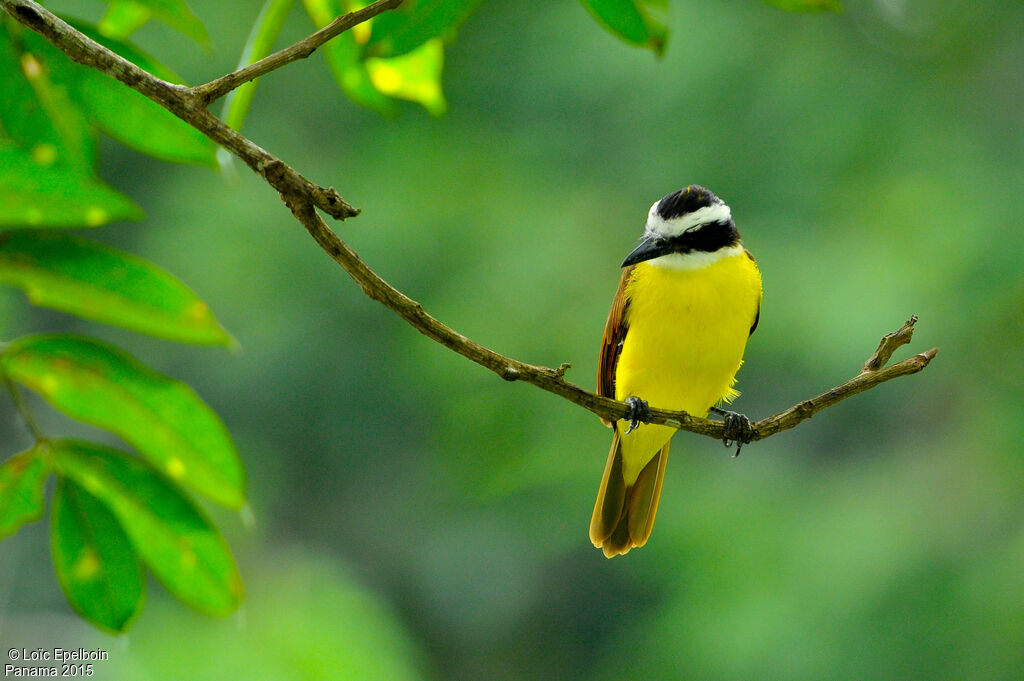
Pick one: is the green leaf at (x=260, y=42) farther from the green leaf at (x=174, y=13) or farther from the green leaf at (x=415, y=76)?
the green leaf at (x=415, y=76)

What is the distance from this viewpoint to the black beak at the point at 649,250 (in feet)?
6.27

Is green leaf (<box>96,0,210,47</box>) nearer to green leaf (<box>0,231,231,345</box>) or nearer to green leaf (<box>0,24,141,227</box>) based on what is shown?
green leaf (<box>0,24,141,227</box>)

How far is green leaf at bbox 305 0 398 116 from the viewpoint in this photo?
1.26 m

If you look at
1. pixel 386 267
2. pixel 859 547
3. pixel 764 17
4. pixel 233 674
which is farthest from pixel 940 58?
pixel 233 674

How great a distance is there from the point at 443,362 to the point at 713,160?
2.10m

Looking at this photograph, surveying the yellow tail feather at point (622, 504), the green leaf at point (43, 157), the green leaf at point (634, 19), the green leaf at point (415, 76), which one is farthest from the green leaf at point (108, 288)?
the yellow tail feather at point (622, 504)

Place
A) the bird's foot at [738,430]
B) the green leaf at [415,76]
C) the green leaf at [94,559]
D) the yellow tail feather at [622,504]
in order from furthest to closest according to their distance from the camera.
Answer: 1. the yellow tail feather at [622,504]
2. the bird's foot at [738,430]
3. the green leaf at [415,76]
4. the green leaf at [94,559]

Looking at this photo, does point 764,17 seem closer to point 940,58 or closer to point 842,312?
point 940,58

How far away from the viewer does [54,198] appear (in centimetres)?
118

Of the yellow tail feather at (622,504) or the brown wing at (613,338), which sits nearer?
the brown wing at (613,338)

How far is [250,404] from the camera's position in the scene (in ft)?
22.4

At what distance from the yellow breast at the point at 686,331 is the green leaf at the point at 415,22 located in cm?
113

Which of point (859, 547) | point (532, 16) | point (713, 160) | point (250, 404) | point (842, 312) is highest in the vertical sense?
point (532, 16)

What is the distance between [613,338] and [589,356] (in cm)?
257
